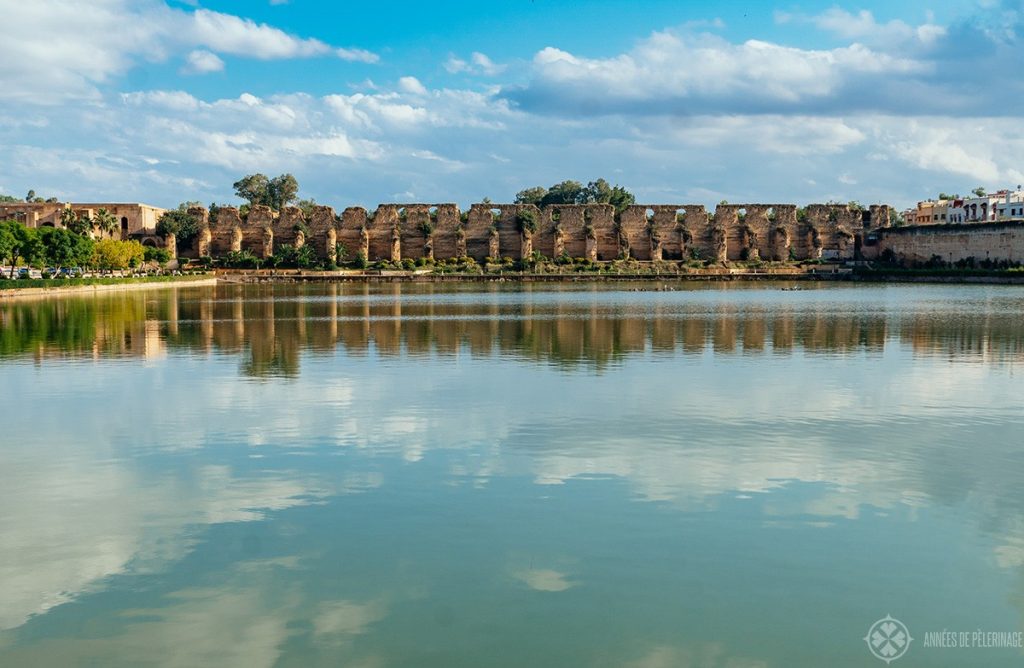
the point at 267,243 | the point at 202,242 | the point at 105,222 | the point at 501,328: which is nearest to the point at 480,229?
the point at 267,243

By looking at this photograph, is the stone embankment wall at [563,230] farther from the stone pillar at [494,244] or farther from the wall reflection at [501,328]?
the wall reflection at [501,328]

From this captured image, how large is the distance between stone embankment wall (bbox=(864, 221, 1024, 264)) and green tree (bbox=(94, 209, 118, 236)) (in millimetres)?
44225

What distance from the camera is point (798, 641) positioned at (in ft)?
15.5

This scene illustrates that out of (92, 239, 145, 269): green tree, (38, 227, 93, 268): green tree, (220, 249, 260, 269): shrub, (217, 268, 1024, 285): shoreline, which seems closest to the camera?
(38, 227, 93, 268): green tree

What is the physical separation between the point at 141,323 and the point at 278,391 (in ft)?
Answer: 38.6

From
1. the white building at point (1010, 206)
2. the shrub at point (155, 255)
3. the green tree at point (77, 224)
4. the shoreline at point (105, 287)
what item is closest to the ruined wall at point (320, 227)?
the shrub at point (155, 255)

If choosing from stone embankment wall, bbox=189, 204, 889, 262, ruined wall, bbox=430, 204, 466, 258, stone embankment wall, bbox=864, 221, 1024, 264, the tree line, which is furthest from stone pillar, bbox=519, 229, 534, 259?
the tree line

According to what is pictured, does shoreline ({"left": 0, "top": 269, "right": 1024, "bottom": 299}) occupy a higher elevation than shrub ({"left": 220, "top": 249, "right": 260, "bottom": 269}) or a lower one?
lower

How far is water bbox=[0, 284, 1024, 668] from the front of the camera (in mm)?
4840

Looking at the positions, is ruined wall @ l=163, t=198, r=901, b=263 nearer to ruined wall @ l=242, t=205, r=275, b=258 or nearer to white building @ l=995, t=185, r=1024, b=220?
ruined wall @ l=242, t=205, r=275, b=258

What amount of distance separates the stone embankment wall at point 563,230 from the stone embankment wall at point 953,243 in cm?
261

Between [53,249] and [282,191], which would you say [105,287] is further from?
[282,191]

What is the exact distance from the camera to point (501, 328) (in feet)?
67.7
